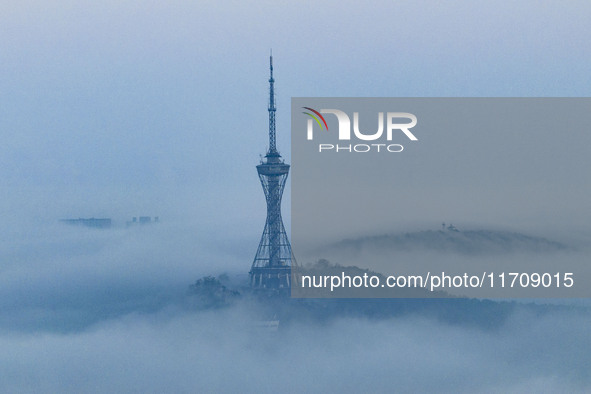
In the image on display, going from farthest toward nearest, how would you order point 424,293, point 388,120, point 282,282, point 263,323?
point 263,323, point 282,282, point 424,293, point 388,120

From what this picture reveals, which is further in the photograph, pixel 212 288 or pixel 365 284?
pixel 212 288

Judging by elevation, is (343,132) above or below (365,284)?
above

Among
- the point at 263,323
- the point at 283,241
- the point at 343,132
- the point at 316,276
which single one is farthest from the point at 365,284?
the point at 263,323

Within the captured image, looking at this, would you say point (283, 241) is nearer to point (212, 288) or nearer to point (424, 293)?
point (212, 288)

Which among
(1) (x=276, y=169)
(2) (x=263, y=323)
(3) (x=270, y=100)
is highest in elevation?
(3) (x=270, y=100)

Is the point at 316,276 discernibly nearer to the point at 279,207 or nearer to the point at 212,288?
the point at 279,207

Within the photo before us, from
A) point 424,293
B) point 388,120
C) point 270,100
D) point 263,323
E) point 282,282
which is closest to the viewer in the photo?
point 388,120
